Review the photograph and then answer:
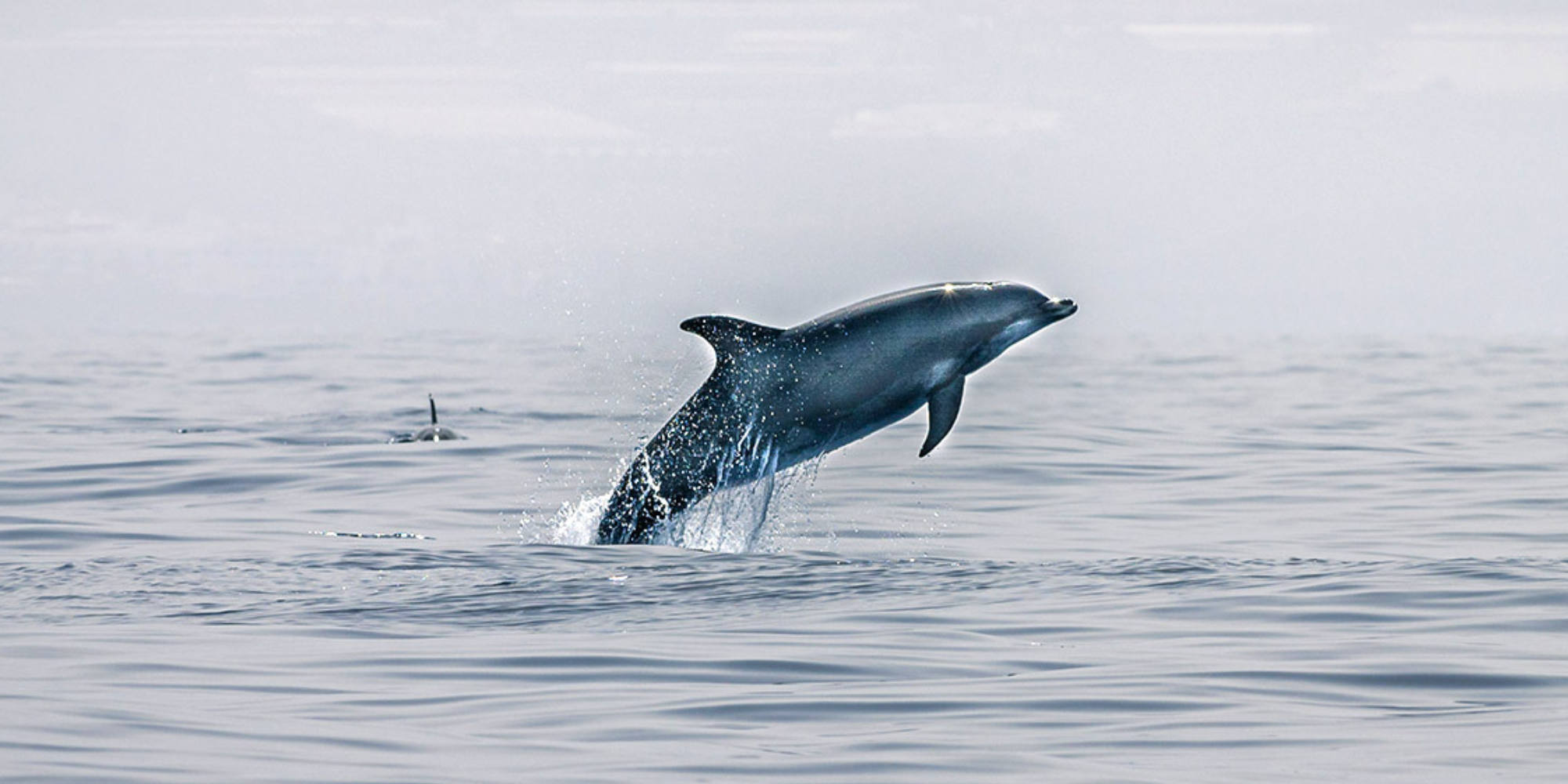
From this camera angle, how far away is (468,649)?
1005cm

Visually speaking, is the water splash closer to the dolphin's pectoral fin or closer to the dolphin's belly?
the dolphin's belly

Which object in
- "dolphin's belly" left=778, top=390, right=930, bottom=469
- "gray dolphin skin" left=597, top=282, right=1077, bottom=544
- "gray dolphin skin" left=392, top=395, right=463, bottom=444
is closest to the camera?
"gray dolphin skin" left=597, top=282, right=1077, bottom=544

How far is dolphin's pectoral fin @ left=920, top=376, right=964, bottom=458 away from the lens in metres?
12.6

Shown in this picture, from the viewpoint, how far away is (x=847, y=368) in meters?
12.4

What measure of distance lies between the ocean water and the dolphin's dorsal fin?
2.69 ft

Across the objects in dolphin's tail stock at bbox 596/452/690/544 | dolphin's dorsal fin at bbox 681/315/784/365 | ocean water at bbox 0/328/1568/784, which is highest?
dolphin's dorsal fin at bbox 681/315/784/365

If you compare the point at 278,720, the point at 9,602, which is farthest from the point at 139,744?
the point at 9,602

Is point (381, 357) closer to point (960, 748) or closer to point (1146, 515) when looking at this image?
point (1146, 515)

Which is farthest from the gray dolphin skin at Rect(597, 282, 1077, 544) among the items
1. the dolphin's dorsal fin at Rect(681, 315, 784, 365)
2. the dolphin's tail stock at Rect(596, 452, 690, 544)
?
the dolphin's tail stock at Rect(596, 452, 690, 544)

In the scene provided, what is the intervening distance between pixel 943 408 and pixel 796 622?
7.02 ft

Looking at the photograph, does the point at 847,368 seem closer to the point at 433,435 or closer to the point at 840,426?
the point at 840,426

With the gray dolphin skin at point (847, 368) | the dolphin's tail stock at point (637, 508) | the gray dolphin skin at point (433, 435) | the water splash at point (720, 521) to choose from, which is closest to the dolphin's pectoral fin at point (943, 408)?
the gray dolphin skin at point (847, 368)

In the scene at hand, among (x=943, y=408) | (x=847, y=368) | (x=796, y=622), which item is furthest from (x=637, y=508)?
(x=796, y=622)

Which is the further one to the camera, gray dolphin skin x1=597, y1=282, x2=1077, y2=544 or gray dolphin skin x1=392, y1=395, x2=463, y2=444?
gray dolphin skin x1=392, y1=395, x2=463, y2=444
